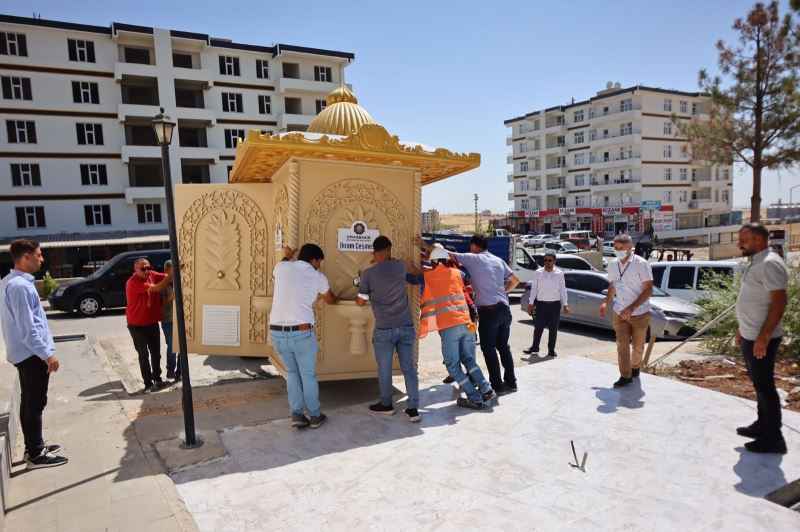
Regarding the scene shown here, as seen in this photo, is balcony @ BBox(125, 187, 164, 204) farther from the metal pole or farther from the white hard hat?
the white hard hat

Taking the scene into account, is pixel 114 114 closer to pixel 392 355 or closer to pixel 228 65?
pixel 228 65

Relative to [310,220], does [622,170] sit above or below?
above

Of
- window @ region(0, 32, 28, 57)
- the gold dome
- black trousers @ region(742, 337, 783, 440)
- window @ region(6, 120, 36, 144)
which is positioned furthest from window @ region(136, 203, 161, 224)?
black trousers @ region(742, 337, 783, 440)

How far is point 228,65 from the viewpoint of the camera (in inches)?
1346

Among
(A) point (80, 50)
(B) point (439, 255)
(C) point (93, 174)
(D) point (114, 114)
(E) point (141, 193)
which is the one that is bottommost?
(B) point (439, 255)

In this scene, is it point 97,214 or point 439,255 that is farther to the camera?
point 97,214

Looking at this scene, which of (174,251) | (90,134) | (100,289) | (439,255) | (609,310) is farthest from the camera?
(90,134)

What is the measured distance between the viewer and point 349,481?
3.77 m

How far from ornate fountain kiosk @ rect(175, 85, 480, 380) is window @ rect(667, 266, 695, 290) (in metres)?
6.70

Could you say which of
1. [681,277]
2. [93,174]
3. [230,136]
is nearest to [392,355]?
[681,277]

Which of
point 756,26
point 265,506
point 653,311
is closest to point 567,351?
point 653,311

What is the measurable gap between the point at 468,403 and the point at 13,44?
114 feet

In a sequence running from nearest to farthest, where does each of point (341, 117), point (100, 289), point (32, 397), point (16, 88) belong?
point (32, 397), point (341, 117), point (100, 289), point (16, 88)

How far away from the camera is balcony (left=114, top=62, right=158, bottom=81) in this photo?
29984mm
